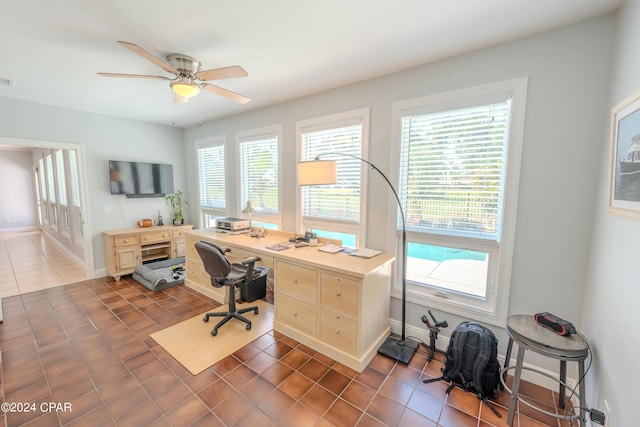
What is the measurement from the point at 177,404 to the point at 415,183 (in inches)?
102

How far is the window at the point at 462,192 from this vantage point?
199 cm

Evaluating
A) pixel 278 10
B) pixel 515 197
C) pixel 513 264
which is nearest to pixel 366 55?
pixel 278 10

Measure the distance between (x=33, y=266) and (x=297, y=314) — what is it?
536 cm

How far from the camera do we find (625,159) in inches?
50.4

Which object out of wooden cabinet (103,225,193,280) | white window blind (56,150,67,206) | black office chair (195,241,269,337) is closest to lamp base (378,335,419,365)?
black office chair (195,241,269,337)

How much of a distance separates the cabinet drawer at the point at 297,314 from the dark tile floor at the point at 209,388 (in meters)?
0.17

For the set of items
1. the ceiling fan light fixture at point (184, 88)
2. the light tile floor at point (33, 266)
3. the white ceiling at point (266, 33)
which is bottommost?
the light tile floor at point (33, 266)

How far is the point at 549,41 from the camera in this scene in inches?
70.1

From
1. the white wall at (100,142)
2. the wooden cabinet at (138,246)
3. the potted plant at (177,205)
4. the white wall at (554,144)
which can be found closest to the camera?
the white wall at (554,144)

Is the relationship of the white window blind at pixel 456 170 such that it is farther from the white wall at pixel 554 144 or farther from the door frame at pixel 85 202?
the door frame at pixel 85 202

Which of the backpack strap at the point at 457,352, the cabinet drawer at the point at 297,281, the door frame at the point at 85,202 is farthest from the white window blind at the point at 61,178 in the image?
the backpack strap at the point at 457,352

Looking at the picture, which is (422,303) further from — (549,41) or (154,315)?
(154,315)

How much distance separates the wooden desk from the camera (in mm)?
2086

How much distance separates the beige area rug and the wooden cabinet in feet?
6.87
